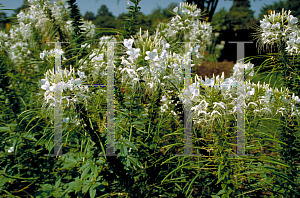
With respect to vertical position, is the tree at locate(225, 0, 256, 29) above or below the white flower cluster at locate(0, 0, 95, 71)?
above

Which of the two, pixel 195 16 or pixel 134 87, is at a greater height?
pixel 195 16

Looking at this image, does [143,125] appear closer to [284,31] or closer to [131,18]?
[131,18]

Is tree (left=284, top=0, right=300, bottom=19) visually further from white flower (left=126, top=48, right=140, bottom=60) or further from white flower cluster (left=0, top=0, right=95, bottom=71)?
white flower (left=126, top=48, right=140, bottom=60)

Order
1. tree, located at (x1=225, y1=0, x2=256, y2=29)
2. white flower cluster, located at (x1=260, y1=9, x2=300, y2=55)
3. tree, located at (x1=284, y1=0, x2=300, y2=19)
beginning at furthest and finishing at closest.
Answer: tree, located at (x1=225, y1=0, x2=256, y2=29), tree, located at (x1=284, y1=0, x2=300, y2=19), white flower cluster, located at (x1=260, y1=9, x2=300, y2=55)

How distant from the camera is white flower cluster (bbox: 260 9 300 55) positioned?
5.00ft

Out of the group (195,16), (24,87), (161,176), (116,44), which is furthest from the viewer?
(195,16)

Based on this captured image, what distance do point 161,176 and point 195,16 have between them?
6.01 feet

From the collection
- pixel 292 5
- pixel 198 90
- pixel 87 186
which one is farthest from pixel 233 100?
pixel 292 5

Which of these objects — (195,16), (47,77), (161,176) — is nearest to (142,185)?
(161,176)

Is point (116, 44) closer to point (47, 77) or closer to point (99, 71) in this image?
point (99, 71)

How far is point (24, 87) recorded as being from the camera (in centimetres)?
205

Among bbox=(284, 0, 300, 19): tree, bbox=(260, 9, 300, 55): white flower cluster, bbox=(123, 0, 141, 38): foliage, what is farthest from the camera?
bbox=(284, 0, 300, 19): tree

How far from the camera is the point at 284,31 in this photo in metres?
1.57

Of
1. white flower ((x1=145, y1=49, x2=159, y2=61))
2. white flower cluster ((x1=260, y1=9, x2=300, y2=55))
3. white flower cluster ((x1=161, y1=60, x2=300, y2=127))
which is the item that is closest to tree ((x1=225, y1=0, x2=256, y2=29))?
white flower cluster ((x1=260, y1=9, x2=300, y2=55))
